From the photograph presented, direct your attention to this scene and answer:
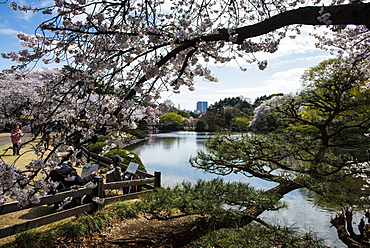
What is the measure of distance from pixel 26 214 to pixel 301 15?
4904 mm

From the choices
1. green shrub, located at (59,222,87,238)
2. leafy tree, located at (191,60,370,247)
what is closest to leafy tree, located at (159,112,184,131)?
green shrub, located at (59,222,87,238)

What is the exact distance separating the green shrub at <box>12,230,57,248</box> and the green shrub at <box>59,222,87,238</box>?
7.4 inches

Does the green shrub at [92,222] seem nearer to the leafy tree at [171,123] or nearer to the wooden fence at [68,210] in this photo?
the wooden fence at [68,210]

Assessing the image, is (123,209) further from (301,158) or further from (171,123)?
(171,123)

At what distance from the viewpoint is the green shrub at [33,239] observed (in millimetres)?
2906

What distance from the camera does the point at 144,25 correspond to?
240 centimetres

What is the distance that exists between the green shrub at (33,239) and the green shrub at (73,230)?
0.62 feet

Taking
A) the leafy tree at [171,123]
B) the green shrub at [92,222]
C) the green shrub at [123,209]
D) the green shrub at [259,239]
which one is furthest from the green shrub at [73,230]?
the leafy tree at [171,123]

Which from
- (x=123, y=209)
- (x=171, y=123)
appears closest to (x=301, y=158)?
(x=123, y=209)

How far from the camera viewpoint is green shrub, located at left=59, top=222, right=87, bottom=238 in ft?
11.0

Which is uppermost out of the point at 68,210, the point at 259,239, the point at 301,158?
the point at 301,158

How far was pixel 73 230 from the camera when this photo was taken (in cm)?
342

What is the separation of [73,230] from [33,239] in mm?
517

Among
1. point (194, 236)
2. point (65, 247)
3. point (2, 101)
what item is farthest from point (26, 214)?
point (2, 101)
